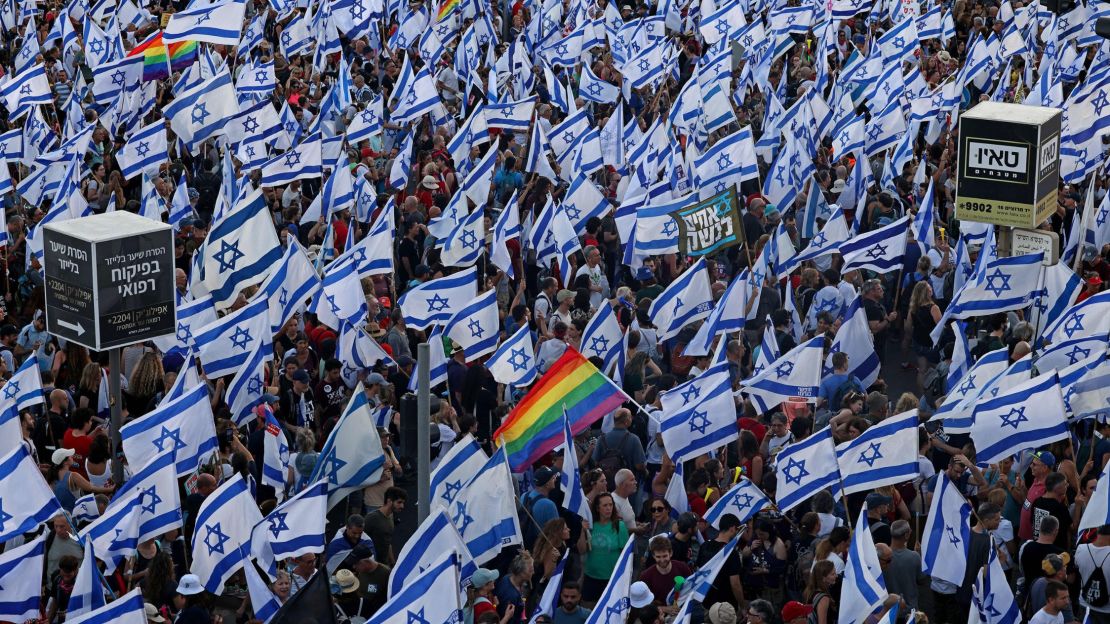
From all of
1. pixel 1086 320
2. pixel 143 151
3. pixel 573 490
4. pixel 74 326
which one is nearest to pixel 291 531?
pixel 573 490

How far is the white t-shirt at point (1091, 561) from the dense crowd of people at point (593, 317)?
2cm

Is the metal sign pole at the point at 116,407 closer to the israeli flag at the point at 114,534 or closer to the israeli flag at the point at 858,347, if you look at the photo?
the israeli flag at the point at 114,534

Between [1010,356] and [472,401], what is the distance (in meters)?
5.36

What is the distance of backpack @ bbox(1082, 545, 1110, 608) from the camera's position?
13906 millimetres

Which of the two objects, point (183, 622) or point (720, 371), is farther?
point (720, 371)

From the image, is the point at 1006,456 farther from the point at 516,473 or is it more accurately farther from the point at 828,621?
the point at 516,473

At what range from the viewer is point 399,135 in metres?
27.8

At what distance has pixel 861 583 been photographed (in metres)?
13.0

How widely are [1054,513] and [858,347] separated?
365cm

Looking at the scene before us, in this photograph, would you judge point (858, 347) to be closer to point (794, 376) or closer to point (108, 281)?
point (794, 376)

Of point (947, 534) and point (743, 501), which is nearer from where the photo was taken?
point (947, 534)

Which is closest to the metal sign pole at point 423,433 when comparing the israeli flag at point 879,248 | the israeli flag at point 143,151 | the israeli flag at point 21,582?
the israeli flag at point 21,582

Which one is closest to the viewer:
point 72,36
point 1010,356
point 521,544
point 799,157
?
point 521,544

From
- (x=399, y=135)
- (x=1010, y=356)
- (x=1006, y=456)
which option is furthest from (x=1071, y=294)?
(x=399, y=135)
